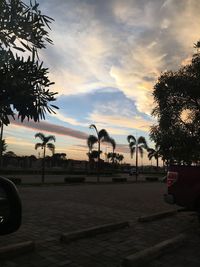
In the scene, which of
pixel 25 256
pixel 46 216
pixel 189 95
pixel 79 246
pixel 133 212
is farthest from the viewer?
pixel 189 95

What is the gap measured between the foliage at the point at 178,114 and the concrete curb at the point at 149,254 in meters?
10.9

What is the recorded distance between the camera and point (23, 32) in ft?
15.7

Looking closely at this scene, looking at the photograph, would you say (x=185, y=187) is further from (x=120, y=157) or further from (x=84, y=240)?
(x=120, y=157)

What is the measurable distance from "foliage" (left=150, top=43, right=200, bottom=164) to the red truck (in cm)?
841

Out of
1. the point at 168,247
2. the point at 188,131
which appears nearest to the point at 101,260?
the point at 168,247

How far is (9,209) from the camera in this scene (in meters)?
2.24

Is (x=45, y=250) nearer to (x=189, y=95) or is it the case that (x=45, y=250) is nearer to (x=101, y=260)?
(x=101, y=260)

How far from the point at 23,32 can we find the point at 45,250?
3.75 meters

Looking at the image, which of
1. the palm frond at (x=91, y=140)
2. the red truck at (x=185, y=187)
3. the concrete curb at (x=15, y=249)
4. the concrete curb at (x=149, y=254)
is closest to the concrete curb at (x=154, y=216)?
the red truck at (x=185, y=187)

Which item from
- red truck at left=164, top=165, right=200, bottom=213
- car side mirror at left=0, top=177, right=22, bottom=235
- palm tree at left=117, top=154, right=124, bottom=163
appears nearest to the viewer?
car side mirror at left=0, top=177, right=22, bottom=235

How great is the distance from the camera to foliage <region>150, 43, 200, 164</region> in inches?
711

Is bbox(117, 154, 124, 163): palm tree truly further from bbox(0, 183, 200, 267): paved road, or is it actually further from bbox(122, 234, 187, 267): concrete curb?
bbox(122, 234, 187, 267): concrete curb

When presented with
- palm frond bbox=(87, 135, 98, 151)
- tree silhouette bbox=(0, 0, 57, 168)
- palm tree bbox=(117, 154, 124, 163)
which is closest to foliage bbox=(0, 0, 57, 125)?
tree silhouette bbox=(0, 0, 57, 168)

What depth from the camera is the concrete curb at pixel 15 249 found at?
19.2 feet
